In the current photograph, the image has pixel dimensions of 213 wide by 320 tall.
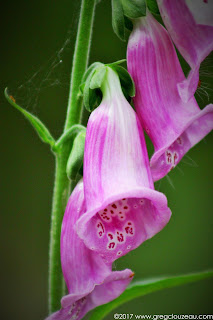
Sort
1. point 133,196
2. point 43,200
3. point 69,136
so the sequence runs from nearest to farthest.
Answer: point 133,196, point 69,136, point 43,200

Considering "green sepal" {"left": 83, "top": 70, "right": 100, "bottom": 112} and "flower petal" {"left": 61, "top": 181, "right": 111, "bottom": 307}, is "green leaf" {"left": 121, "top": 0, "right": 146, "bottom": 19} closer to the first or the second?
"green sepal" {"left": 83, "top": 70, "right": 100, "bottom": 112}

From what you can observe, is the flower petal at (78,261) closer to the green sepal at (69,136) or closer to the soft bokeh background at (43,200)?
the green sepal at (69,136)

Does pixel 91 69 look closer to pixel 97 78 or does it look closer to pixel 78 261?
pixel 97 78

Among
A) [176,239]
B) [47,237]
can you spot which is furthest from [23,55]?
[176,239]

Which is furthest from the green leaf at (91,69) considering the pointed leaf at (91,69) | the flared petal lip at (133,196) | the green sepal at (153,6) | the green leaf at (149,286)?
the green leaf at (149,286)

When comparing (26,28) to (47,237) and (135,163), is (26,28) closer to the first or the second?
(47,237)

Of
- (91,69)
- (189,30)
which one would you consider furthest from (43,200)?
(189,30)
